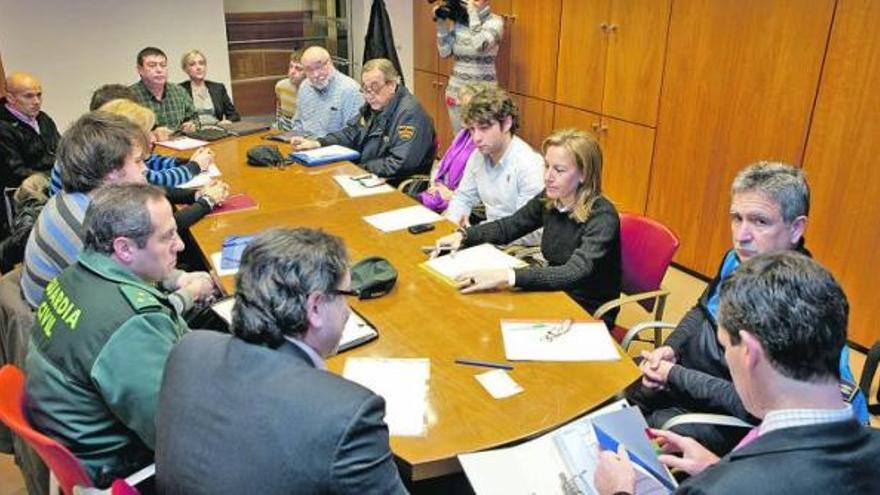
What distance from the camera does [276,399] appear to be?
1121mm

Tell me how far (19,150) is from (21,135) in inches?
3.8

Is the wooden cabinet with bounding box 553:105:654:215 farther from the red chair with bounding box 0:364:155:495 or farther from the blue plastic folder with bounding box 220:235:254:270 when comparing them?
the red chair with bounding box 0:364:155:495

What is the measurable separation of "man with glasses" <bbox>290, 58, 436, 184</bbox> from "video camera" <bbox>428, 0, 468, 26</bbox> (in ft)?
4.88

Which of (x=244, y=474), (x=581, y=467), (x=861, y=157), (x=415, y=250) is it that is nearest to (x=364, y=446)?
(x=244, y=474)

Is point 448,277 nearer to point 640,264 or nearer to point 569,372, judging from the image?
point 569,372

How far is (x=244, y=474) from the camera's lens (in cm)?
110

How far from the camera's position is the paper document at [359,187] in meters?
3.23

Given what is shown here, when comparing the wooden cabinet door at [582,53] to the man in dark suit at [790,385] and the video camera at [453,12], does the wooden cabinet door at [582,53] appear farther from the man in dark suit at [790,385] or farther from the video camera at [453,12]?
the man in dark suit at [790,385]

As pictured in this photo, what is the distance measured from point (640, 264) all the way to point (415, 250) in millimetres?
892

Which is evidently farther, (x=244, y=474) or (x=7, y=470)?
(x=7, y=470)

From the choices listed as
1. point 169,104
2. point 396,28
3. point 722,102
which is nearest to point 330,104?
point 169,104

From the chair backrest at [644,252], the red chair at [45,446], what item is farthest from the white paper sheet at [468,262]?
the red chair at [45,446]

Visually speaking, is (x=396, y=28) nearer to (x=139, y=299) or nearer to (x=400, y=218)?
(x=400, y=218)

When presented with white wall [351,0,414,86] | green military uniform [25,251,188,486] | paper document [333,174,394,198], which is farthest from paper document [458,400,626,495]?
white wall [351,0,414,86]
